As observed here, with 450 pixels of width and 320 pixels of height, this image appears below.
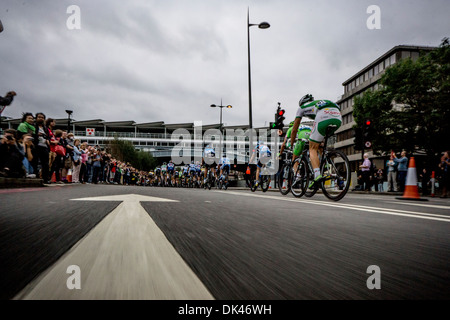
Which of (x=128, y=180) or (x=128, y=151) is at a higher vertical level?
(x=128, y=151)

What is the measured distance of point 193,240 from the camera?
1.33m

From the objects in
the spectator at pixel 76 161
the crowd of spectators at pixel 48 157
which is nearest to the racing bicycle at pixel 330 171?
the crowd of spectators at pixel 48 157

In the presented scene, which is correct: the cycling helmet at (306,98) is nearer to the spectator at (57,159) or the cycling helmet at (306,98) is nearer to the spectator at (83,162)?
the spectator at (57,159)

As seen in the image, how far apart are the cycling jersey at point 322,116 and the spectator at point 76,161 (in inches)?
408

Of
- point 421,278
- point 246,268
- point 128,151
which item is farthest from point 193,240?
point 128,151

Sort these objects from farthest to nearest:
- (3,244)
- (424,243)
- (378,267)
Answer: (424,243) < (3,244) < (378,267)

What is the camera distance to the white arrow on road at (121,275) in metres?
0.63

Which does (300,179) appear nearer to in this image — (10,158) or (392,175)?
(10,158)

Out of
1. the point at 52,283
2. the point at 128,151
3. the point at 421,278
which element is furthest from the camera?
the point at 128,151

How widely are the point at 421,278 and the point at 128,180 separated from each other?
31.6 m

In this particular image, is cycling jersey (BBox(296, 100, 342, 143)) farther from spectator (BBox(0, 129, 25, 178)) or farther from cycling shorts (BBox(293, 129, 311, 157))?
spectator (BBox(0, 129, 25, 178))

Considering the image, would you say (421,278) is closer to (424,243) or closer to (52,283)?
(424,243)

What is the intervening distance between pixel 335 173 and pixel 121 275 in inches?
215

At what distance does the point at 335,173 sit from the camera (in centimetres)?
571
